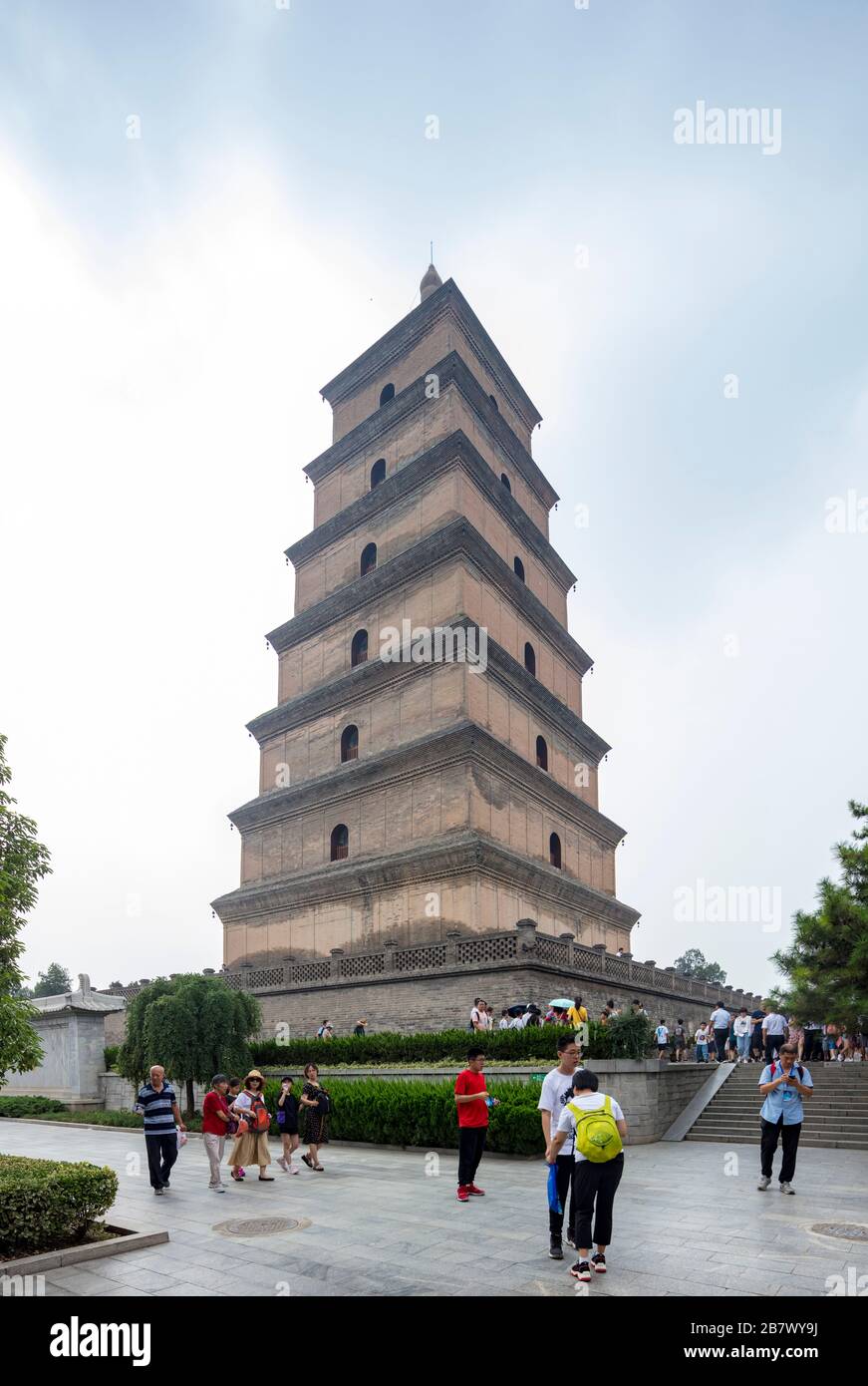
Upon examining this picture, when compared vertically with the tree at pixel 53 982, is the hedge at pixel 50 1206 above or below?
above

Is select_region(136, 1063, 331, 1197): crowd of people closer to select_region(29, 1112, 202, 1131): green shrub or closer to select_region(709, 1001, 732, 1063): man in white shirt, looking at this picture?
select_region(29, 1112, 202, 1131): green shrub

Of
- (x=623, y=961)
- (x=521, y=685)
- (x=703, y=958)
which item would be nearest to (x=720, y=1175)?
(x=623, y=961)

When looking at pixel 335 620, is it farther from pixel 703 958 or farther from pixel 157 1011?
pixel 703 958

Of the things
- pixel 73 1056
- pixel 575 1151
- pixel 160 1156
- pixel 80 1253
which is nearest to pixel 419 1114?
pixel 160 1156

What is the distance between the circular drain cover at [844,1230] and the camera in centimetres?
830

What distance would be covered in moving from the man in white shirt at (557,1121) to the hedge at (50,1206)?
3.92 meters

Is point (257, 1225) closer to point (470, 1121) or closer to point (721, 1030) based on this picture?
point (470, 1121)

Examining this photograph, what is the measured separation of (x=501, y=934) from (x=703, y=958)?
94.2m

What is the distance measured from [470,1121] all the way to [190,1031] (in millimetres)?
10696

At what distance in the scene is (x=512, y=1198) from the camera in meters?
10.4

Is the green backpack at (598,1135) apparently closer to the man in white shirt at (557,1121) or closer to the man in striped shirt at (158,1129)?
the man in white shirt at (557,1121)

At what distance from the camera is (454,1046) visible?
17.9 meters

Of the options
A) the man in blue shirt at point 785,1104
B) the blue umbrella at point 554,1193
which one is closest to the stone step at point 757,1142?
the man in blue shirt at point 785,1104

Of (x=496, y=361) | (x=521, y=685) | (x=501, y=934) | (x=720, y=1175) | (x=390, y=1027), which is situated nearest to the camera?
(x=720, y=1175)
